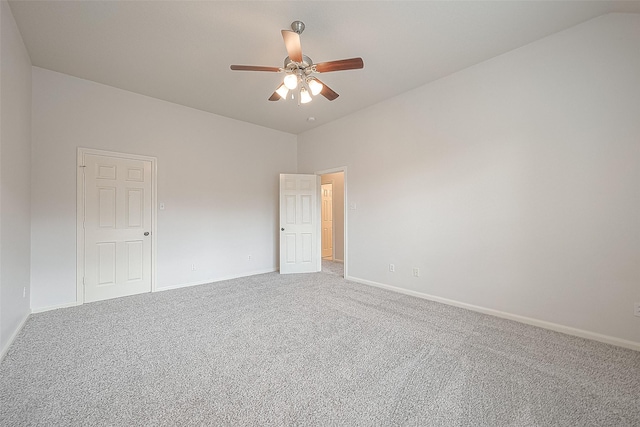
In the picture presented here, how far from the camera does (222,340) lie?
2.38 metres

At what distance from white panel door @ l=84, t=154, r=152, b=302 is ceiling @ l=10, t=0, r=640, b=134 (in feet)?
3.87

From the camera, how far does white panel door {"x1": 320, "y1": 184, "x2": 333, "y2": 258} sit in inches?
281

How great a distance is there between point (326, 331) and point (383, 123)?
312 cm

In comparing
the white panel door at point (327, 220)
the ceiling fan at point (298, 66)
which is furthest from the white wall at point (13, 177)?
the white panel door at point (327, 220)

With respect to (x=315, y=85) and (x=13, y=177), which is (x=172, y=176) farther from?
(x=315, y=85)

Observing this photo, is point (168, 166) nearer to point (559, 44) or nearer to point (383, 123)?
point (383, 123)

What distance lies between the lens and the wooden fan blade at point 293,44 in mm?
1941

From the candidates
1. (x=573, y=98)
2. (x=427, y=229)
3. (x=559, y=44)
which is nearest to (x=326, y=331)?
(x=427, y=229)

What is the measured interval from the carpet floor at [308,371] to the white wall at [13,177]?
31 cm

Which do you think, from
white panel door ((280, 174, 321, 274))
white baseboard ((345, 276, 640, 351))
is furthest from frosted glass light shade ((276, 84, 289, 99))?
white baseboard ((345, 276, 640, 351))

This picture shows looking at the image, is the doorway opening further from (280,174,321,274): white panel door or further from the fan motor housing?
the fan motor housing

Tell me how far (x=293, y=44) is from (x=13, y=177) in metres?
2.86

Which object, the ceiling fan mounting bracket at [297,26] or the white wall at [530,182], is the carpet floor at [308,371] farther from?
the ceiling fan mounting bracket at [297,26]

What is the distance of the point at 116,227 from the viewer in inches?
140
